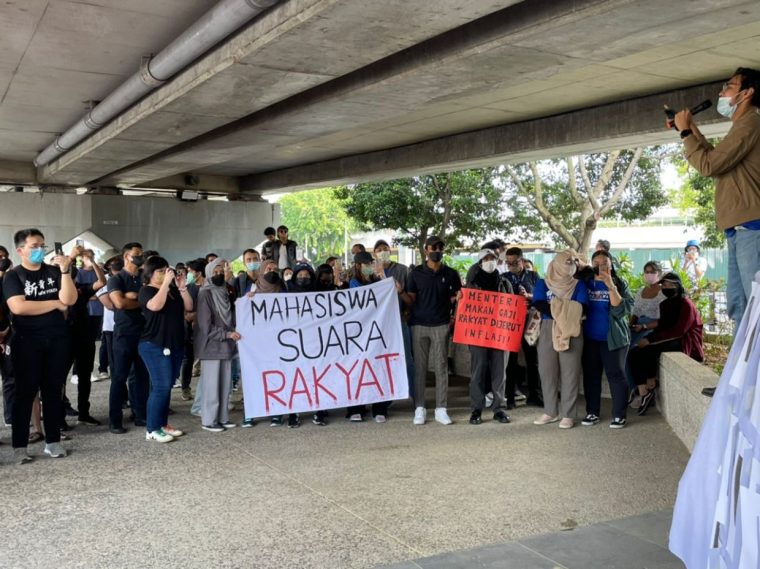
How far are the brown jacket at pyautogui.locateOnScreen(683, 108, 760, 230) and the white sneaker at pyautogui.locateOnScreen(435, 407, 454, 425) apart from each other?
14.3 feet

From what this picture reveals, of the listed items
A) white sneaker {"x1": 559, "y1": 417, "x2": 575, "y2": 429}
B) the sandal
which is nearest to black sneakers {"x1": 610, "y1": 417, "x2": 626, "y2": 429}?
white sneaker {"x1": 559, "y1": 417, "x2": 575, "y2": 429}

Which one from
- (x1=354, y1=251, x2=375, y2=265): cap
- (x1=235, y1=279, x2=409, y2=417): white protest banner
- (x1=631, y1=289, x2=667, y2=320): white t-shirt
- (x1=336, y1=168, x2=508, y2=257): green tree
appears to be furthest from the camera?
(x1=336, y1=168, x2=508, y2=257): green tree

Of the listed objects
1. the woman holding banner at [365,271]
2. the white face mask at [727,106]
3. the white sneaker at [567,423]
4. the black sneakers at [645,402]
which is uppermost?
the white face mask at [727,106]

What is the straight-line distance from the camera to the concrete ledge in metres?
6.67

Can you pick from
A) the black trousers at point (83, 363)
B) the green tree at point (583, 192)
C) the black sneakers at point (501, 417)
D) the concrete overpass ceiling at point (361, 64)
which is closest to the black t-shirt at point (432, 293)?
the black sneakers at point (501, 417)

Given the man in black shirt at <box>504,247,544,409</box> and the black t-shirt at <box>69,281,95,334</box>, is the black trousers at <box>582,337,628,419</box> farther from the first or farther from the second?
the black t-shirt at <box>69,281,95,334</box>

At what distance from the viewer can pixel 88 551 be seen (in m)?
4.88

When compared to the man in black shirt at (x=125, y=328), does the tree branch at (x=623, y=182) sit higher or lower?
higher

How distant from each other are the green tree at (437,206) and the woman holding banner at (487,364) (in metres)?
12.8

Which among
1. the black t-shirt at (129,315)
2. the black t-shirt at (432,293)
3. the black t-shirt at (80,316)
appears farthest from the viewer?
the black t-shirt at (432,293)

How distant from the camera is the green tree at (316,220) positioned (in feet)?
195

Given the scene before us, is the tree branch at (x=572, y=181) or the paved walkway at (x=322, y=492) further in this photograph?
the tree branch at (x=572, y=181)

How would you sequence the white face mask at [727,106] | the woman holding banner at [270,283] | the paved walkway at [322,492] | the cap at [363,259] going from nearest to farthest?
the paved walkway at [322,492] → the white face mask at [727,106] → the woman holding banner at [270,283] → the cap at [363,259]

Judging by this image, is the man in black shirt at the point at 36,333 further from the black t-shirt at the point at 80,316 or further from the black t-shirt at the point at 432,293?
the black t-shirt at the point at 432,293
